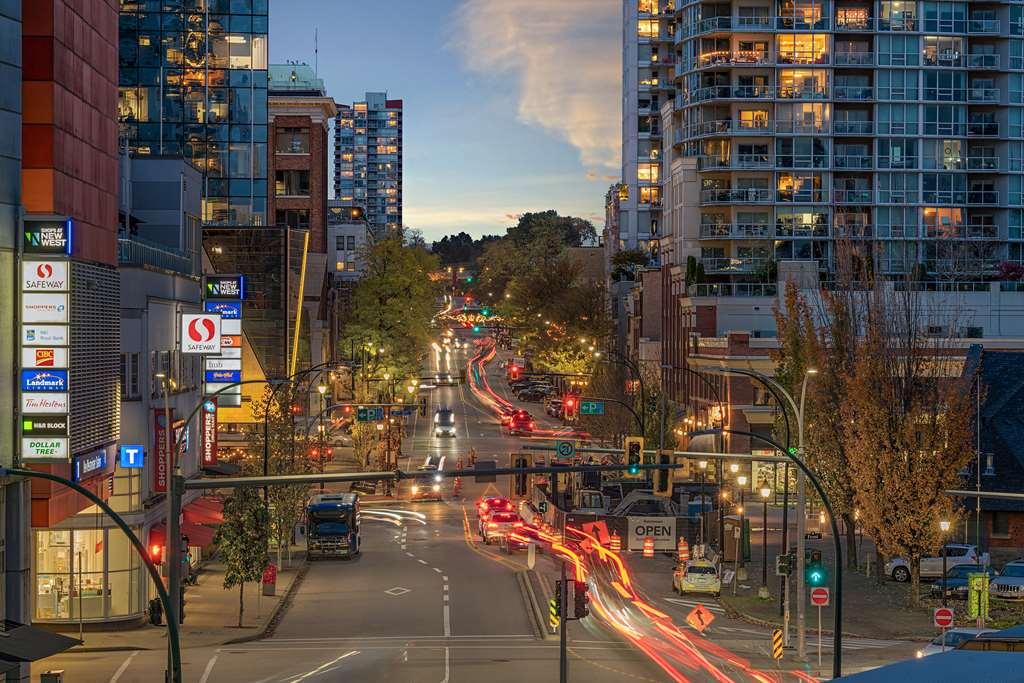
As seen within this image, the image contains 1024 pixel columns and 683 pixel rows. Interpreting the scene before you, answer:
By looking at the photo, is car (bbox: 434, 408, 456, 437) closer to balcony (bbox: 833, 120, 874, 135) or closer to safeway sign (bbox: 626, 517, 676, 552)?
balcony (bbox: 833, 120, 874, 135)

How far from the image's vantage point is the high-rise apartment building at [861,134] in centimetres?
11362

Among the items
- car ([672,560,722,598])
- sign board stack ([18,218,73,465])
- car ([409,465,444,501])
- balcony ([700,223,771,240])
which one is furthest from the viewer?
balcony ([700,223,771,240])

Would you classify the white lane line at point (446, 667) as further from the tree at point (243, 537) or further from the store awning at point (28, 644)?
the store awning at point (28, 644)

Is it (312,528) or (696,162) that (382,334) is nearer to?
(696,162)

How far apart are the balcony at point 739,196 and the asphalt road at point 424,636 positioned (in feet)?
156

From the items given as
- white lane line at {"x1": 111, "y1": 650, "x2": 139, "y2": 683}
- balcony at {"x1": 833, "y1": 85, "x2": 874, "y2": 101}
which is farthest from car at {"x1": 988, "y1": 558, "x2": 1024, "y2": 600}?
balcony at {"x1": 833, "y1": 85, "x2": 874, "y2": 101}

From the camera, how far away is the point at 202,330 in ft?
190

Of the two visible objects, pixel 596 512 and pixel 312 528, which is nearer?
pixel 312 528

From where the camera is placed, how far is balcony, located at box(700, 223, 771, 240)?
115 m

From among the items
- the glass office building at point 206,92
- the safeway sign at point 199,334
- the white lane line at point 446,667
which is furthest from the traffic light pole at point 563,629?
the glass office building at point 206,92

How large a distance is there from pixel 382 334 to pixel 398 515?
36.4 m

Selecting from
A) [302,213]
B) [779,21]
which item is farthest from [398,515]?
[779,21]

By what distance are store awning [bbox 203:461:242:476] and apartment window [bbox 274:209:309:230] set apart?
60.8 m

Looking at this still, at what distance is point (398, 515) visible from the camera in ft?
290
